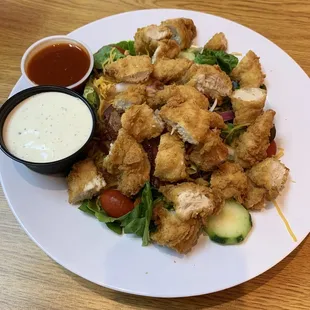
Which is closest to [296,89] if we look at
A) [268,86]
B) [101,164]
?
[268,86]

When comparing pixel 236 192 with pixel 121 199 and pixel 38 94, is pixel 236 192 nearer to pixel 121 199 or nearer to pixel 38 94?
pixel 121 199

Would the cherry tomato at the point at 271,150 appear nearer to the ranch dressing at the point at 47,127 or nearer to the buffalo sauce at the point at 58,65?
the ranch dressing at the point at 47,127

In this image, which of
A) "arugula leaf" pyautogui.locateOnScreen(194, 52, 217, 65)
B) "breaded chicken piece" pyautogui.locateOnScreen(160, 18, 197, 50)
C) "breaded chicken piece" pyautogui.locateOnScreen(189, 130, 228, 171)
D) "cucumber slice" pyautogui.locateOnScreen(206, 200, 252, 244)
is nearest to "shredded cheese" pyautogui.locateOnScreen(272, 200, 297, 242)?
"cucumber slice" pyautogui.locateOnScreen(206, 200, 252, 244)

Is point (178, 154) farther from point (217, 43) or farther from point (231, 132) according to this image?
point (217, 43)

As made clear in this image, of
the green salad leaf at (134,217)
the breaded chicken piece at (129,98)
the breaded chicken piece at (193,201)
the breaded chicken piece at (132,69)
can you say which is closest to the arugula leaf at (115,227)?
the green salad leaf at (134,217)

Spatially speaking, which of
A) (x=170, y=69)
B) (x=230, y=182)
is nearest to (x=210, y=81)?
(x=170, y=69)

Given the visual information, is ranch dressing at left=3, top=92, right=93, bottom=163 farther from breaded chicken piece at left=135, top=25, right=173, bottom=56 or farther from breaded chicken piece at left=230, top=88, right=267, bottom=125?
breaded chicken piece at left=230, top=88, right=267, bottom=125

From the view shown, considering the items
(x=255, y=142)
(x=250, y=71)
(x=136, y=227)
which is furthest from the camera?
(x=250, y=71)
